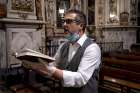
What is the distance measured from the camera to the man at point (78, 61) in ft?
5.17

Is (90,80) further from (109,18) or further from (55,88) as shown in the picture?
(109,18)

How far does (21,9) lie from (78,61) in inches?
192

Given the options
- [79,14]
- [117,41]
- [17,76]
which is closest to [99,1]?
[117,41]

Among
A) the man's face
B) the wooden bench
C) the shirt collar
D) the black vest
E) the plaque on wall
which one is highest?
the plaque on wall

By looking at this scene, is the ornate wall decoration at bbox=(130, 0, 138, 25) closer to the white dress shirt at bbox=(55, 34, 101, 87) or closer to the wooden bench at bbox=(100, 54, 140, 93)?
the wooden bench at bbox=(100, 54, 140, 93)

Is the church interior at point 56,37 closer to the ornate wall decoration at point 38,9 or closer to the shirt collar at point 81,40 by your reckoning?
the ornate wall decoration at point 38,9

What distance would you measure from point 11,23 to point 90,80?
4.66 m

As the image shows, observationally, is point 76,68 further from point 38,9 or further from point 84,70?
point 38,9

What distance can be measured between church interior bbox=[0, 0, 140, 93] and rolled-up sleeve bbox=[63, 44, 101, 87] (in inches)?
26.6

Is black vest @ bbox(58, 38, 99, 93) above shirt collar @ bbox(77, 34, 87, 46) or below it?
below

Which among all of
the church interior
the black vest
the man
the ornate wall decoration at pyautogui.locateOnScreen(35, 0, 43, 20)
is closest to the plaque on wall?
the church interior

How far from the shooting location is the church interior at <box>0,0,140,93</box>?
4.23 metres

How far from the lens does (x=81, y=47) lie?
5.65ft

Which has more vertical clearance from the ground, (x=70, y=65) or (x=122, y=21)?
(x=122, y=21)
